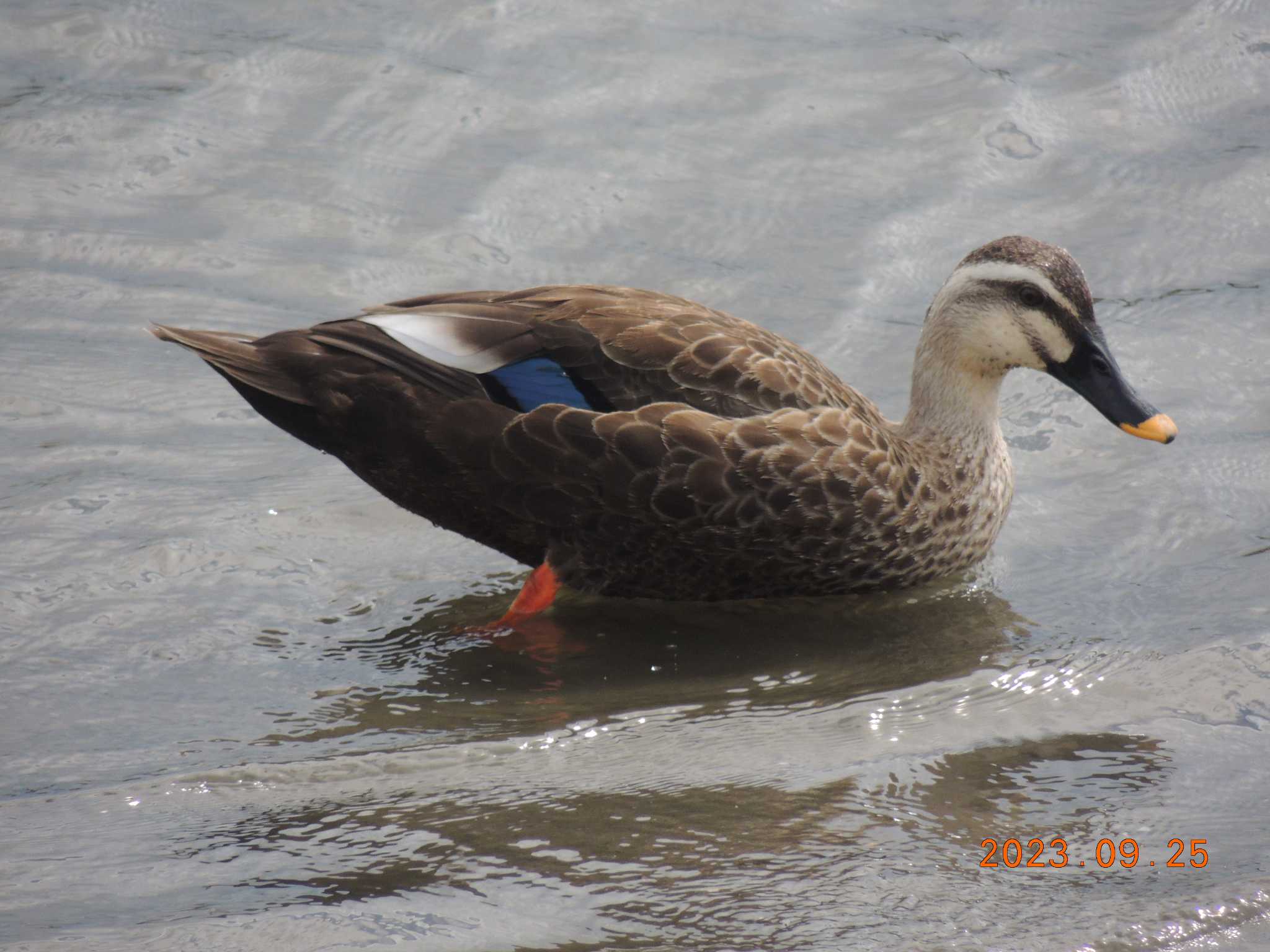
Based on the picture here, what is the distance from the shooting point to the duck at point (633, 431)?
212 inches

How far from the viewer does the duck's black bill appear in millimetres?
5684

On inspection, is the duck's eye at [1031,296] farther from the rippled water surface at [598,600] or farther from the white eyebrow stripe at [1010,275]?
the rippled water surface at [598,600]

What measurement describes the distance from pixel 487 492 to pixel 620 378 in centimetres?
61

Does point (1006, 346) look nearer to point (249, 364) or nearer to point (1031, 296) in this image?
point (1031, 296)

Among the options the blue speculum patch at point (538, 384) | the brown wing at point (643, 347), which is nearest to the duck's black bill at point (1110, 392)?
the brown wing at point (643, 347)

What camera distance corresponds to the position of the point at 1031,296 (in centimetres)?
588

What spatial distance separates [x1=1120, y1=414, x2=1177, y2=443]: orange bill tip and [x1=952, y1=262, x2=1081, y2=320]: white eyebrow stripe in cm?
45

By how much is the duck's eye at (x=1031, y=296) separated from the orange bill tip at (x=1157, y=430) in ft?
1.81

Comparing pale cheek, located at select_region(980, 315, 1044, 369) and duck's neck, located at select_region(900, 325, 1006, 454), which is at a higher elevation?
pale cheek, located at select_region(980, 315, 1044, 369)

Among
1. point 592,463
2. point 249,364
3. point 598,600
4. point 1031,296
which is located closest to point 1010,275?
point 1031,296

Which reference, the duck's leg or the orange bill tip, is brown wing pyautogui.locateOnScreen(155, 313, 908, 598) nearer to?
the duck's leg

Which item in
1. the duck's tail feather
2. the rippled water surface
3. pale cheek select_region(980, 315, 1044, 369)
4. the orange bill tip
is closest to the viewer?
the rippled water surface
